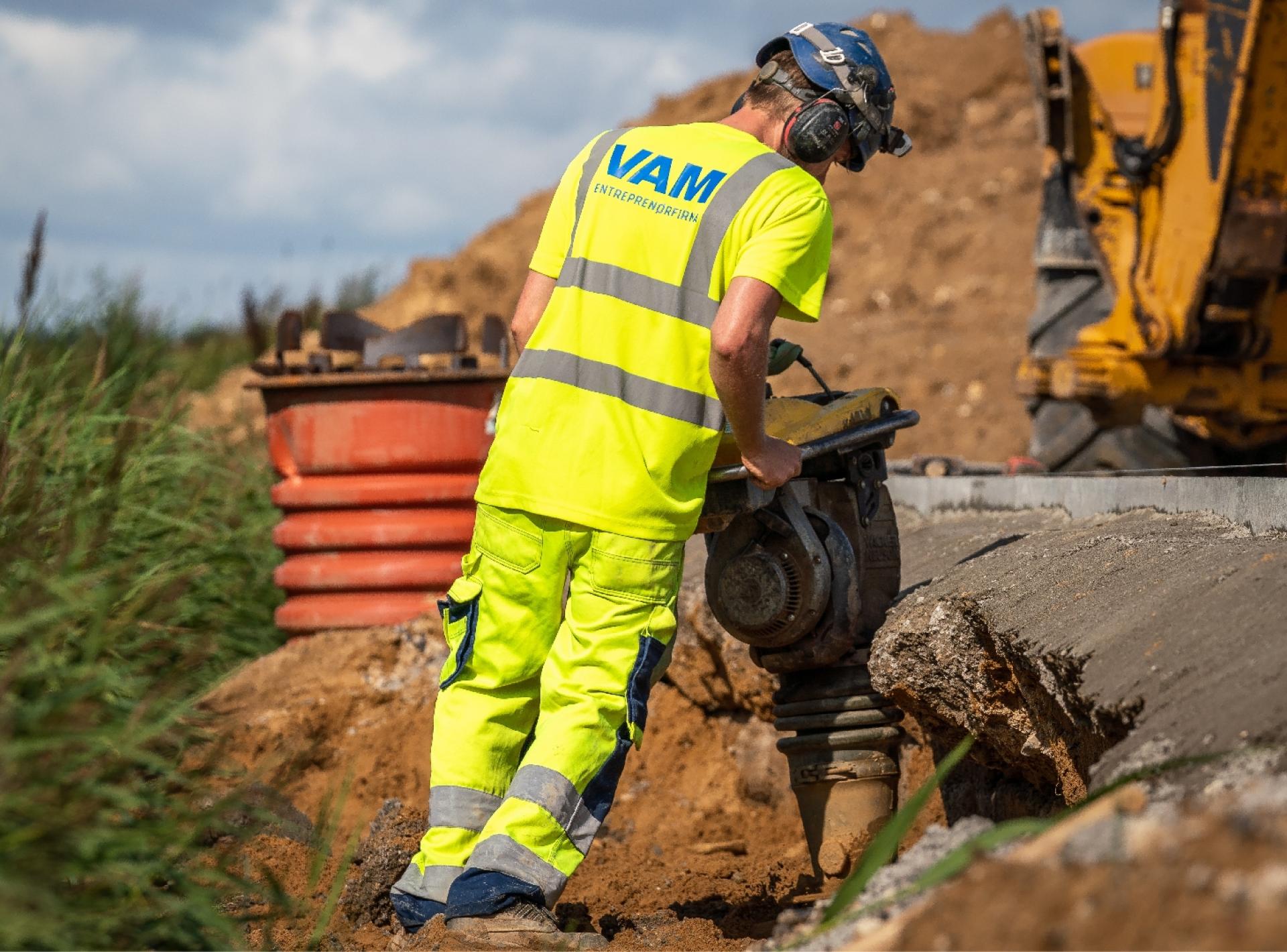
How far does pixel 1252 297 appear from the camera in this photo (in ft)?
21.6

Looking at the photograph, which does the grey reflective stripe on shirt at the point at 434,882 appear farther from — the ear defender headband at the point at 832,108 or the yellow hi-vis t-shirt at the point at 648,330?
the ear defender headband at the point at 832,108

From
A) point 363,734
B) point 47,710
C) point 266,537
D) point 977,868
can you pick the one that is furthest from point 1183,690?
point 266,537

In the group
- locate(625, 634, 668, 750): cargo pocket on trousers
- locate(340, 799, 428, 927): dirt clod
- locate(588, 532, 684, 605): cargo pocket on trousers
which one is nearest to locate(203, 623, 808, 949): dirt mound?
locate(340, 799, 428, 927): dirt clod

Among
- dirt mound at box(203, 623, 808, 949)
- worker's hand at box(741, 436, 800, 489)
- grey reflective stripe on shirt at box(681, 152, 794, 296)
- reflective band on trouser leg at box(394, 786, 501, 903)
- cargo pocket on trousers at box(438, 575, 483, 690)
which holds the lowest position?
dirt mound at box(203, 623, 808, 949)

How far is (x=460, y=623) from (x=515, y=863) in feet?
1.96

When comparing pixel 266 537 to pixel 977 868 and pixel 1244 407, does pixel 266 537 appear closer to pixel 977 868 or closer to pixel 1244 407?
pixel 1244 407

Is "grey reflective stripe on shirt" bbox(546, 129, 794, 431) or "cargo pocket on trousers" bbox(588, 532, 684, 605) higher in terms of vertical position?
"grey reflective stripe on shirt" bbox(546, 129, 794, 431)

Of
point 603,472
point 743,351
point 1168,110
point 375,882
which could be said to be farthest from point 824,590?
point 1168,110

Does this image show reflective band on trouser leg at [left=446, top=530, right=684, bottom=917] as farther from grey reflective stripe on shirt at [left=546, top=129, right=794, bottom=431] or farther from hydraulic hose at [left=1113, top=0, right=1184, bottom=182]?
hydraulic hose at [left=1113, top=0, right=1184, bottom=182]

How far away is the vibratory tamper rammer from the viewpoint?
3896 mm

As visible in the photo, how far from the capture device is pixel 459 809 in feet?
11.6

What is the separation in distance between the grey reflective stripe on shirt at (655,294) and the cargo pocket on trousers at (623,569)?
528 millimetres

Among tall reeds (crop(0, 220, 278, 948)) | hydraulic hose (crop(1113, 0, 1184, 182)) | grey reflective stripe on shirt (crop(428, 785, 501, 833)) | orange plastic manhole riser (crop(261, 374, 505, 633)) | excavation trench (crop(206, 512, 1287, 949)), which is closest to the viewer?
tall reeds (crop(0, 220, 278, 948))

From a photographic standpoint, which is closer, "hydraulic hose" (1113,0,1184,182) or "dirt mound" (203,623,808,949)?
"dirt mound" (203,623,808,949)
